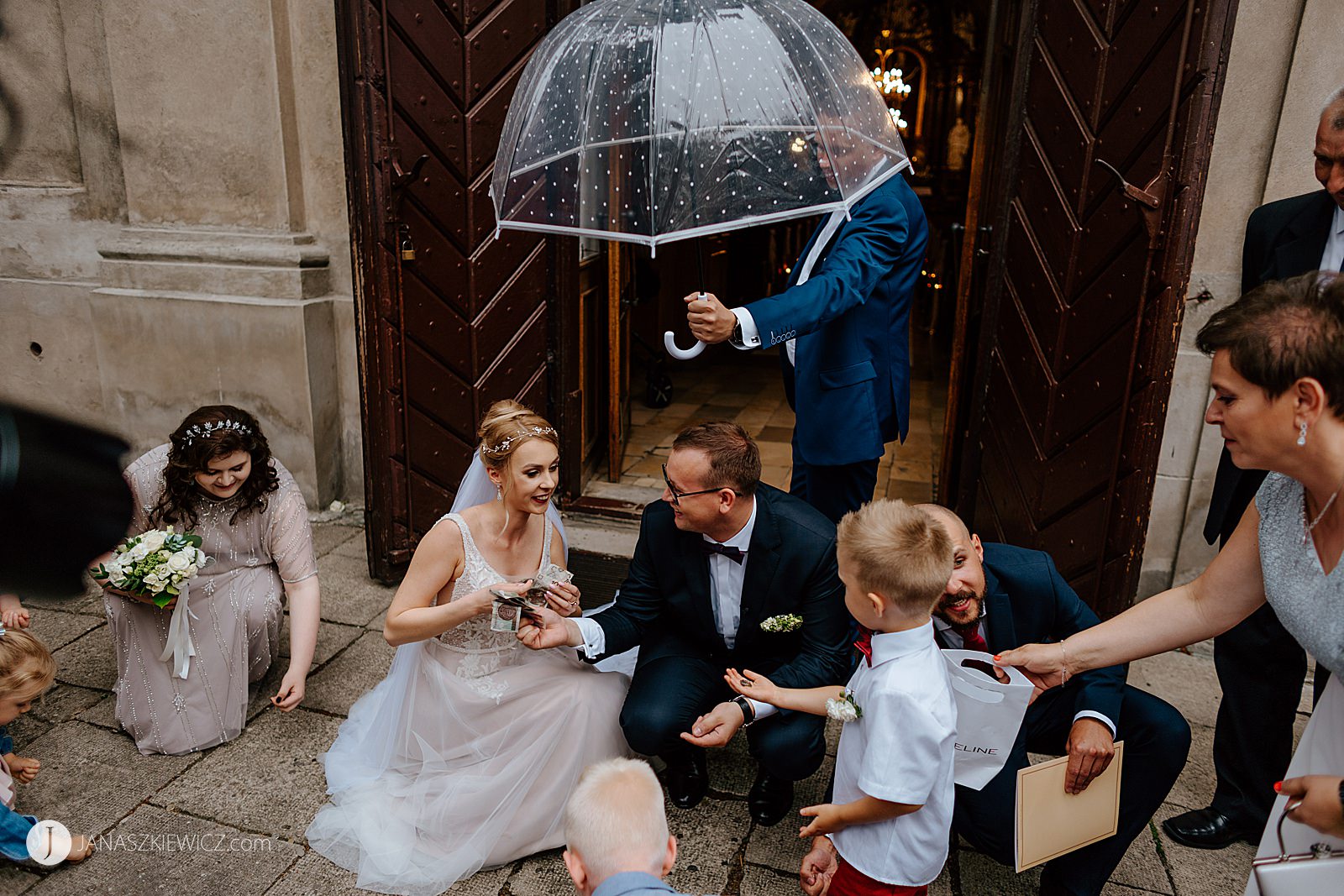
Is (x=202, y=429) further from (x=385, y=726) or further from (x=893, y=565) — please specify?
(x=893, y=565)

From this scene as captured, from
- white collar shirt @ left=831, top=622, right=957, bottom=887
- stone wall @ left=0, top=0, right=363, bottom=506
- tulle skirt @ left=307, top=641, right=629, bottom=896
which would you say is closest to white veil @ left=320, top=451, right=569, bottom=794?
tulle skirt @ left=307, top=641, right=629, bottom=896

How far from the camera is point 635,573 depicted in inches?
119

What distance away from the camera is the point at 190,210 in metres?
5.23

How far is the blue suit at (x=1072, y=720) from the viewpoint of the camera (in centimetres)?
244

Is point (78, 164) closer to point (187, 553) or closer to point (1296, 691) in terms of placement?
point (187, 553)

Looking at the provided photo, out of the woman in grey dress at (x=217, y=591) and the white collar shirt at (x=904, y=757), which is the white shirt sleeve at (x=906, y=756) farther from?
the woman in grey dress at (x=217, y=591)

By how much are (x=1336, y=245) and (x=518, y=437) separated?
257 cm

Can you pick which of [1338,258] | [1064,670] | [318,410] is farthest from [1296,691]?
[318,410]

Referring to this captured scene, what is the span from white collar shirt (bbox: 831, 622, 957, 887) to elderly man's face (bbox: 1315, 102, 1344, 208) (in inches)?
70.0

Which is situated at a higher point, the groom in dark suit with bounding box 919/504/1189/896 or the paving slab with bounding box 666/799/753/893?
the groom in dark suit with bounding box 919/504/1189/896

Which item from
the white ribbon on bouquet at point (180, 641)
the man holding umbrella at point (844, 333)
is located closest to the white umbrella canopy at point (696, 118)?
the man holding umbrella at point (844, 333)

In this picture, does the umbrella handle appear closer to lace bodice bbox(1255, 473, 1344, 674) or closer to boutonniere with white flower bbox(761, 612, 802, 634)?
boutonniere with white flower bbox(761, 612, 802, 634)

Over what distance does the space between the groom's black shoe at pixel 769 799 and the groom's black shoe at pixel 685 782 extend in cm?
20

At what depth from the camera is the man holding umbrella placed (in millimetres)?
2736
